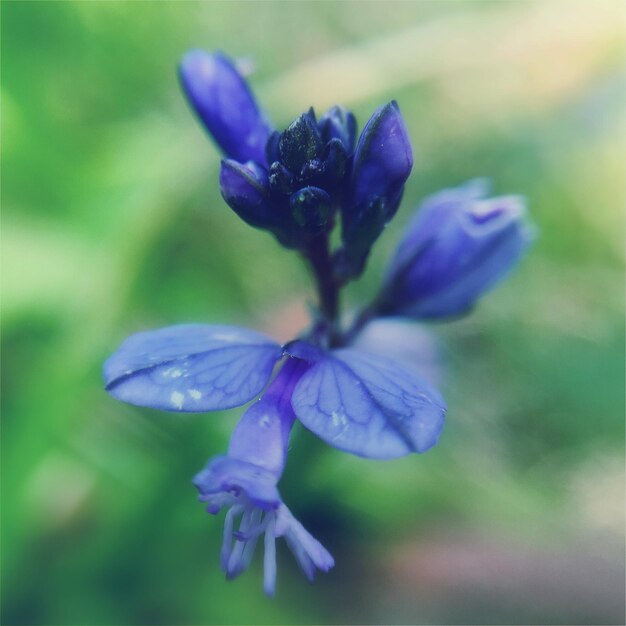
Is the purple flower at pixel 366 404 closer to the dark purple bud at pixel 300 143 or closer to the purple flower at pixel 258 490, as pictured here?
the purple flower at pixel 258 490

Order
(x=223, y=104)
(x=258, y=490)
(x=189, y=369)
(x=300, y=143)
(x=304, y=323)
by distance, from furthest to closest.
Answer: (x=304, y=323) → (x=223, y=104) → (x=300, y=143) → (x=189, y=369) → (x=258, y=490)

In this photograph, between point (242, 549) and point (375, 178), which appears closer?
point (242, 549)

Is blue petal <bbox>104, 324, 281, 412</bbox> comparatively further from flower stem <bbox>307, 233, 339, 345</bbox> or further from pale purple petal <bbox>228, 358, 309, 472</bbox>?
flower stem <bbox>307, 233, 339, 345</bbox>

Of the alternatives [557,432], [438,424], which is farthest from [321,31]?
[438,424]

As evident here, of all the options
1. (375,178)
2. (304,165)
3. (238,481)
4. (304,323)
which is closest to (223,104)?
(304,165)

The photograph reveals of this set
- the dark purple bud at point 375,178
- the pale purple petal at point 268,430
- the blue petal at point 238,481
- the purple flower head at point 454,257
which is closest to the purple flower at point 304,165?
the dark purple bud at point 375,178

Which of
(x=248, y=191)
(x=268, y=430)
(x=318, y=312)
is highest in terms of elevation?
(x=248, y=191)

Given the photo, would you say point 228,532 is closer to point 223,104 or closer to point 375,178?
point 375,178
